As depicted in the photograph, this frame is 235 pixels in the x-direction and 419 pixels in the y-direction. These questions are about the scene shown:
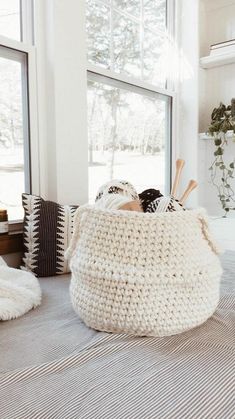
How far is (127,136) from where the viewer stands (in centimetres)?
187

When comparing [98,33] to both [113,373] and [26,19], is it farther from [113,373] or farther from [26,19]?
[113,373]

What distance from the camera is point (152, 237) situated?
64 centimetres

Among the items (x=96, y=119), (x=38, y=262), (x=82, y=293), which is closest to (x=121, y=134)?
(x=96, y=119)

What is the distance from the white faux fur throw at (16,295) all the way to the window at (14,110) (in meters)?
0.40

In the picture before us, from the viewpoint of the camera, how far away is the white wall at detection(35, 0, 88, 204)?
1.35m

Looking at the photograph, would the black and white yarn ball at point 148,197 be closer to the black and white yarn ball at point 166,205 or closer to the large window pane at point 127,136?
the black and white yarn ball at point 166,205

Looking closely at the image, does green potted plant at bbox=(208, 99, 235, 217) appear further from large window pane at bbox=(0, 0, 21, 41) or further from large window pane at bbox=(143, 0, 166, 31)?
large window pane at bbox=(0, 0, 21, 41)

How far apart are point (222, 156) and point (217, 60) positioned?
0.57m

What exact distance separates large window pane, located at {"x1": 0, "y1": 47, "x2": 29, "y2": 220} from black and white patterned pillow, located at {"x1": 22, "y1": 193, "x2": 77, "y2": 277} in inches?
6.5

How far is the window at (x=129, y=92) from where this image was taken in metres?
1.67

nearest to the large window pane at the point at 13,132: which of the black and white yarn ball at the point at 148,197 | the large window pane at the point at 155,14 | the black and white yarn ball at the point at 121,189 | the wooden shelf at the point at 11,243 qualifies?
the wooden shelf at the point at 11,243

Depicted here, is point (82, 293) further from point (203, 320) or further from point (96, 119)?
point (96, 119)

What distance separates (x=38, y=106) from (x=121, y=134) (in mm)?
567

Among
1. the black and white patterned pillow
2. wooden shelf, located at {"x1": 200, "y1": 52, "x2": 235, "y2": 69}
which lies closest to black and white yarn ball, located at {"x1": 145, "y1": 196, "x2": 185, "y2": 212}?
the black and white patterned pillow
